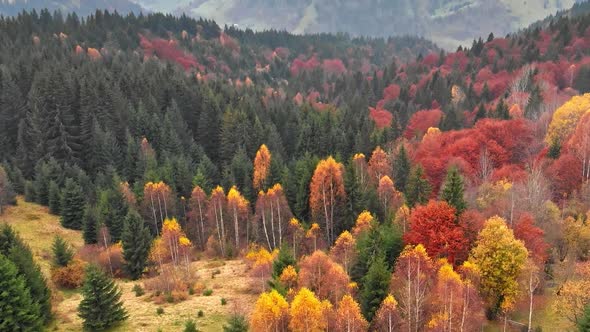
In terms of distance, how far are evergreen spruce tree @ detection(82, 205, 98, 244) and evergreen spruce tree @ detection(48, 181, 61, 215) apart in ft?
43.5

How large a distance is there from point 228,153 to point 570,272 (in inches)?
3091

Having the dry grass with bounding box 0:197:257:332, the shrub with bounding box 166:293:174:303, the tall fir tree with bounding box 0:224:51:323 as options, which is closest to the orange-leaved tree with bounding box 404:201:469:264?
the dry grass with bounding box 0:197:257:332

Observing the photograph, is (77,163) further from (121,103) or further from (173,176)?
(173,176)

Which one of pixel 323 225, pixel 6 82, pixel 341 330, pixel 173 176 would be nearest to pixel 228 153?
pixel 173 176

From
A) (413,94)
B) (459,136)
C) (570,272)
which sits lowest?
(570,272)

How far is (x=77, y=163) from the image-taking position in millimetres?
100188

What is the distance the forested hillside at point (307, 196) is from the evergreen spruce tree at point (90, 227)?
0.19 meters

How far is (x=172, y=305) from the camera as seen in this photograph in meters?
46.8

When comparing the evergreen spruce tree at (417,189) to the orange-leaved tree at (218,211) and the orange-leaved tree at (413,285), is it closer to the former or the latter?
the orange-leaved tree at (413,285)

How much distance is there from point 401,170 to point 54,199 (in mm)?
63264

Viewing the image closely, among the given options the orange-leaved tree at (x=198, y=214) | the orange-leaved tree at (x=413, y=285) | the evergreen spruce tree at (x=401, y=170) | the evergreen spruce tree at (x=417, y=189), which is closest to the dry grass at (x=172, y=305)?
the orange-leaved tree at (x=198, y=214)

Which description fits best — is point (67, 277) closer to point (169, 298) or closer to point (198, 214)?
point (169, 298)

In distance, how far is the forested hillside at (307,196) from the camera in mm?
44906

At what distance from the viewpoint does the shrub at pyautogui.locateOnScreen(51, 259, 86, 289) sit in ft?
178
